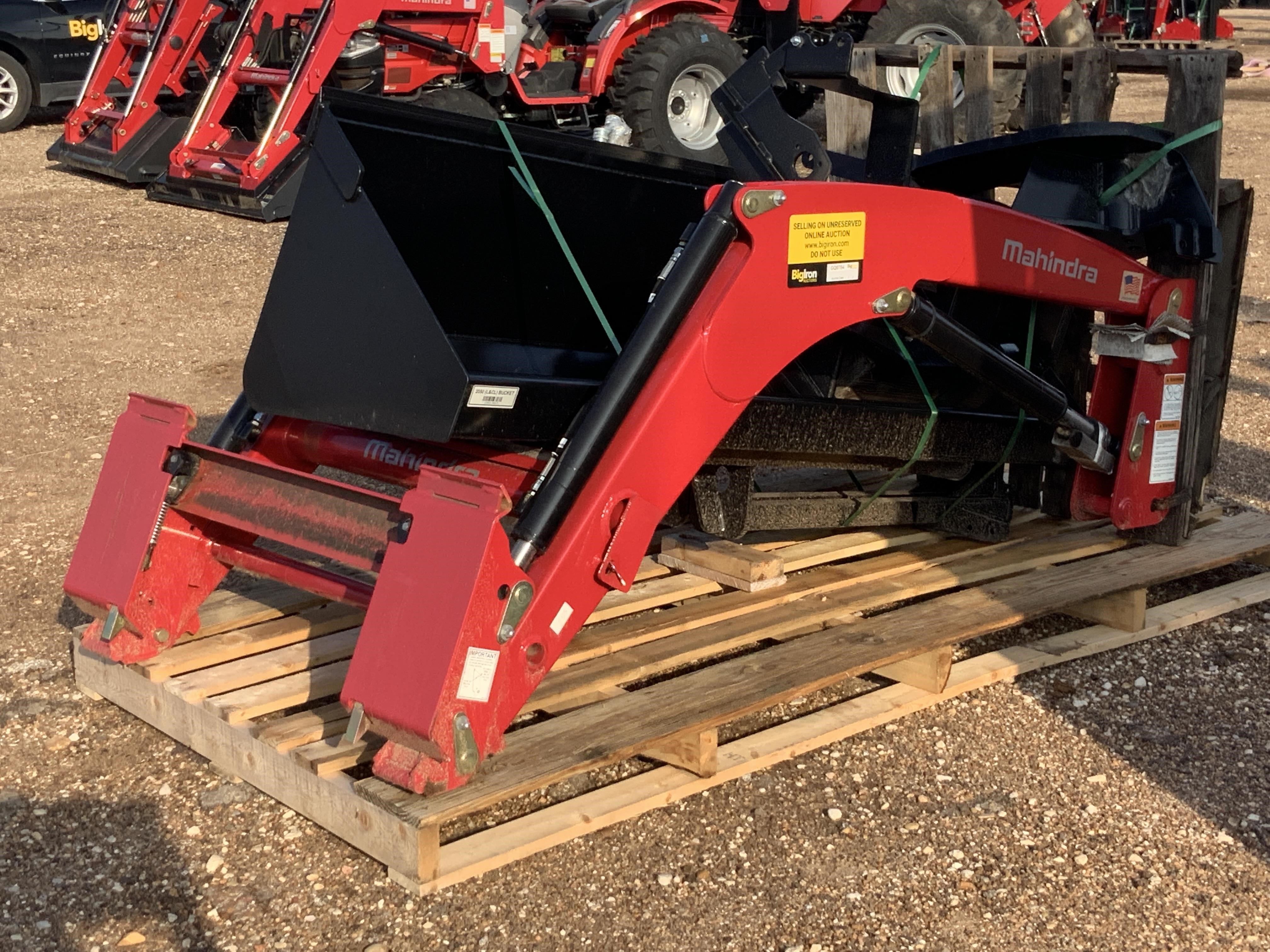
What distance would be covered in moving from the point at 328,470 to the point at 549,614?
8.44 feet

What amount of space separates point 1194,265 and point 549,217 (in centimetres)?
206

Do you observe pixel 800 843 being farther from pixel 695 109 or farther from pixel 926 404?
pixel 695 109

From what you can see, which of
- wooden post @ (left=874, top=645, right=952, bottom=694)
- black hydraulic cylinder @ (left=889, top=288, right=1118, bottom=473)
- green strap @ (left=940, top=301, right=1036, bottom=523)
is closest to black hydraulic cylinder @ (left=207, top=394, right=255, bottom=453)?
black hydraulic cylinder @ (left=889, top=288, right=1118, bottom=473)

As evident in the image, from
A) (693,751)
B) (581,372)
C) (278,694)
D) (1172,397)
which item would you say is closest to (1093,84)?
(1172,397)

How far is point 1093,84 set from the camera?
456 cm

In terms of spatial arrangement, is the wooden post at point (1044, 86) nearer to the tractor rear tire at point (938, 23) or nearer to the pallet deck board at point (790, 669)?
the pallet deck board at point (790, 669)

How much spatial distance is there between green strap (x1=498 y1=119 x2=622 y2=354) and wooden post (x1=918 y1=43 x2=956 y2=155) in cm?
172

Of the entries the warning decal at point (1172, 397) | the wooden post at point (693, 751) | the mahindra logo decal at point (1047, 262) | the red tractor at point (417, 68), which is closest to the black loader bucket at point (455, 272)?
the wooden post at point (693, 751)

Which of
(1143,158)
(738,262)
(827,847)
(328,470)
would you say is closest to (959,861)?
(827,847)

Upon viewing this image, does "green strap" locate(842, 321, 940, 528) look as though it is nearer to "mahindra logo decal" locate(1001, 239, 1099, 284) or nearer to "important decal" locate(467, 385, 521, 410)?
"mahindra logo decal" locate(1001, 239, 1099, 284)

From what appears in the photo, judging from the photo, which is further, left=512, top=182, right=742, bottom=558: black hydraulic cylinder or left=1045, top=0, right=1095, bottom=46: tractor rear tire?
left=1045, top=0, right=1095, bottom=46: tractor rear tire

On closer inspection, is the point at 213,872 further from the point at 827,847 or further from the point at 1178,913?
the point at 1178,913

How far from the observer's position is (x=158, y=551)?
3434mm

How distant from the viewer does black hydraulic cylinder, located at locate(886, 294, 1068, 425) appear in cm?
342
